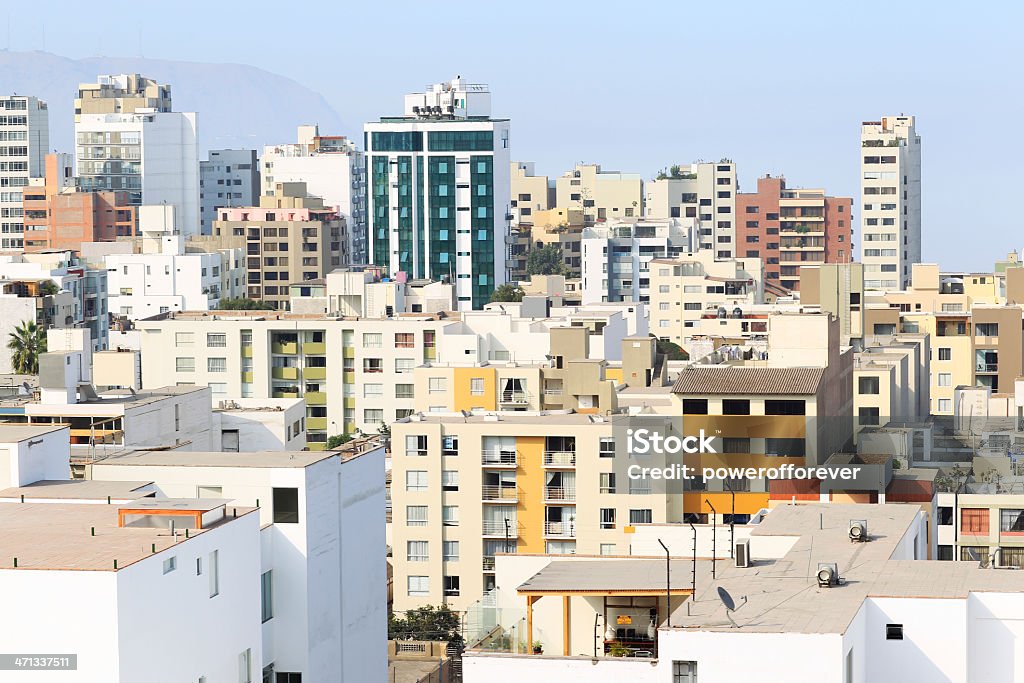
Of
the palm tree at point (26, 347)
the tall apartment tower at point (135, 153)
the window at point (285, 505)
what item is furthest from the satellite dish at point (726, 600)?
the tall apartment tower at point (135, 153)

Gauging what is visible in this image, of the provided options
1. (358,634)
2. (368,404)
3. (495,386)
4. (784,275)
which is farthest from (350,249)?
(358,634)

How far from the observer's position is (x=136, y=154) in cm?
19638

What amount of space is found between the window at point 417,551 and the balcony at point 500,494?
2382 millimetres

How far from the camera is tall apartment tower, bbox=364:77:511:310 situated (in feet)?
520

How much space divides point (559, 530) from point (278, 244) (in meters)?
109

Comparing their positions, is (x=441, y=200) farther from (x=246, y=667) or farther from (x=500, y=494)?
(x=246, y=667)

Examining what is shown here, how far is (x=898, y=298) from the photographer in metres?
119

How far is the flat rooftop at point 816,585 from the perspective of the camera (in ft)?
89.1

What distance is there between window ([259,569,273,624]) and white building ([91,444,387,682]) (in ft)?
0.05

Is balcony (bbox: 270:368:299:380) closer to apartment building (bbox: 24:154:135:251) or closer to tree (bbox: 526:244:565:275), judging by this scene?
apartment building (bbox: 24:154:135:251)

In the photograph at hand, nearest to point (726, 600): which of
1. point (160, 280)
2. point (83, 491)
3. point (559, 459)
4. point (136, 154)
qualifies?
point (83, 491)

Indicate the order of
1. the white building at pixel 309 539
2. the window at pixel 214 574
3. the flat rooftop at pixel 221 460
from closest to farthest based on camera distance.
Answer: the window at pixel 214 574 → the white building at pixel 309 539 → the flat rooftop at pixel 221 460

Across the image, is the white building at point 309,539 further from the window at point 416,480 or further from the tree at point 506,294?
the tree at point 506,294

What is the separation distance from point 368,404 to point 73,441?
41.5m
